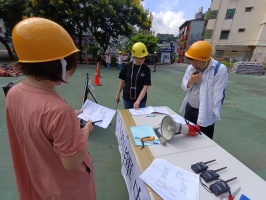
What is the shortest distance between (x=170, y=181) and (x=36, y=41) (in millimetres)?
1146

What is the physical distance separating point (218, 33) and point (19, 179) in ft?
88.1

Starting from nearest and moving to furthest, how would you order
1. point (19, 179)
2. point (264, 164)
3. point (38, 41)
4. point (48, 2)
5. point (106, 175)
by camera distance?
point (38, 41) < point (19, 179) < point (106, 175) < point (264, 164) < point (48, 2)

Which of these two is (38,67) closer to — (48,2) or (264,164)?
(264,164)

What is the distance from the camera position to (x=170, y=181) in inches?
44.0

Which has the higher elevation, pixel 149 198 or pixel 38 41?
pixel 38 41

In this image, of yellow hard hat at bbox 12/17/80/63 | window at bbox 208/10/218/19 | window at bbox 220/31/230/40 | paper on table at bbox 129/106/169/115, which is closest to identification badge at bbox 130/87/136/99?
paper on table at bbox 129/106/169/115

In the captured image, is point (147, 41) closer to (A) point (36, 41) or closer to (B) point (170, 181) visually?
(B) point (170, 181)

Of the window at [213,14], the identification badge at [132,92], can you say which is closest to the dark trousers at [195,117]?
the identification badge at [132,92]

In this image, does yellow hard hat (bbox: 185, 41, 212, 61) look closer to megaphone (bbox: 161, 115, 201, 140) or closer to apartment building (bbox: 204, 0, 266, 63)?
megaphone (bbox: 161, 115, 201, 140)

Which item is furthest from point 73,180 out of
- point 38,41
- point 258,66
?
point 258,66

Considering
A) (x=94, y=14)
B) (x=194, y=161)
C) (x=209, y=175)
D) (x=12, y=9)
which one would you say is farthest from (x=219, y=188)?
(x=12, y=9)

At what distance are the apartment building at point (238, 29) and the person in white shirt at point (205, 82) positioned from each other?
23.0 metres

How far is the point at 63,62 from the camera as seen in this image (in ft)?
2.42

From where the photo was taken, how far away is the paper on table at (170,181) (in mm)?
1027
